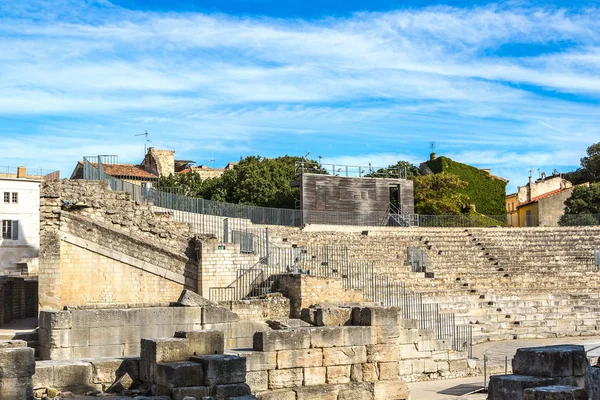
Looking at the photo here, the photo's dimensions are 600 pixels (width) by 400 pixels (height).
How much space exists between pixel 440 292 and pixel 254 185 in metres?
24.9

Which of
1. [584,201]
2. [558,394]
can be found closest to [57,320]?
[558,394]

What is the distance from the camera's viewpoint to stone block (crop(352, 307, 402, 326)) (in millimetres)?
15547

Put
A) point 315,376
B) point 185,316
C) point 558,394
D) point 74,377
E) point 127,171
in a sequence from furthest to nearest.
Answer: point 127,171 < point 185,316 < point 315,376 < point 74,377 < point 558,394

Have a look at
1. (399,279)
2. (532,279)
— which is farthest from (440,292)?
(532,279)

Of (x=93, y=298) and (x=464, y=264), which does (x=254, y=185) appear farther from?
(x=93, y=298)

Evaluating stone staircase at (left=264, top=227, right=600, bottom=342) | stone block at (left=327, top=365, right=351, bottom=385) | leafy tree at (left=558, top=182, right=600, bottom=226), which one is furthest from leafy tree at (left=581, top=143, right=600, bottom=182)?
stone block at (left=327, top=365, right=351, bottom=385)

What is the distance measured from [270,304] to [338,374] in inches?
199

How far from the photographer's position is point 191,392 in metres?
11.4

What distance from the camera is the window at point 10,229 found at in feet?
148

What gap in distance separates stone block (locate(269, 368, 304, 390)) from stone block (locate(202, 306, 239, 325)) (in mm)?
2920

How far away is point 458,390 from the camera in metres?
16.6

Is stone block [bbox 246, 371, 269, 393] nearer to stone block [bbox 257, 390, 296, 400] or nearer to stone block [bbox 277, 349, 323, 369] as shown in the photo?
stone block [bbox 257, 390, 296, 400]

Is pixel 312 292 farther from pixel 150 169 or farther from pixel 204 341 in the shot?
pixel 150 169

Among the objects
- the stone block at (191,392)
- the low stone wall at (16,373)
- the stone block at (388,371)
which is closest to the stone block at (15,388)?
the low stone wall at (16,373)
